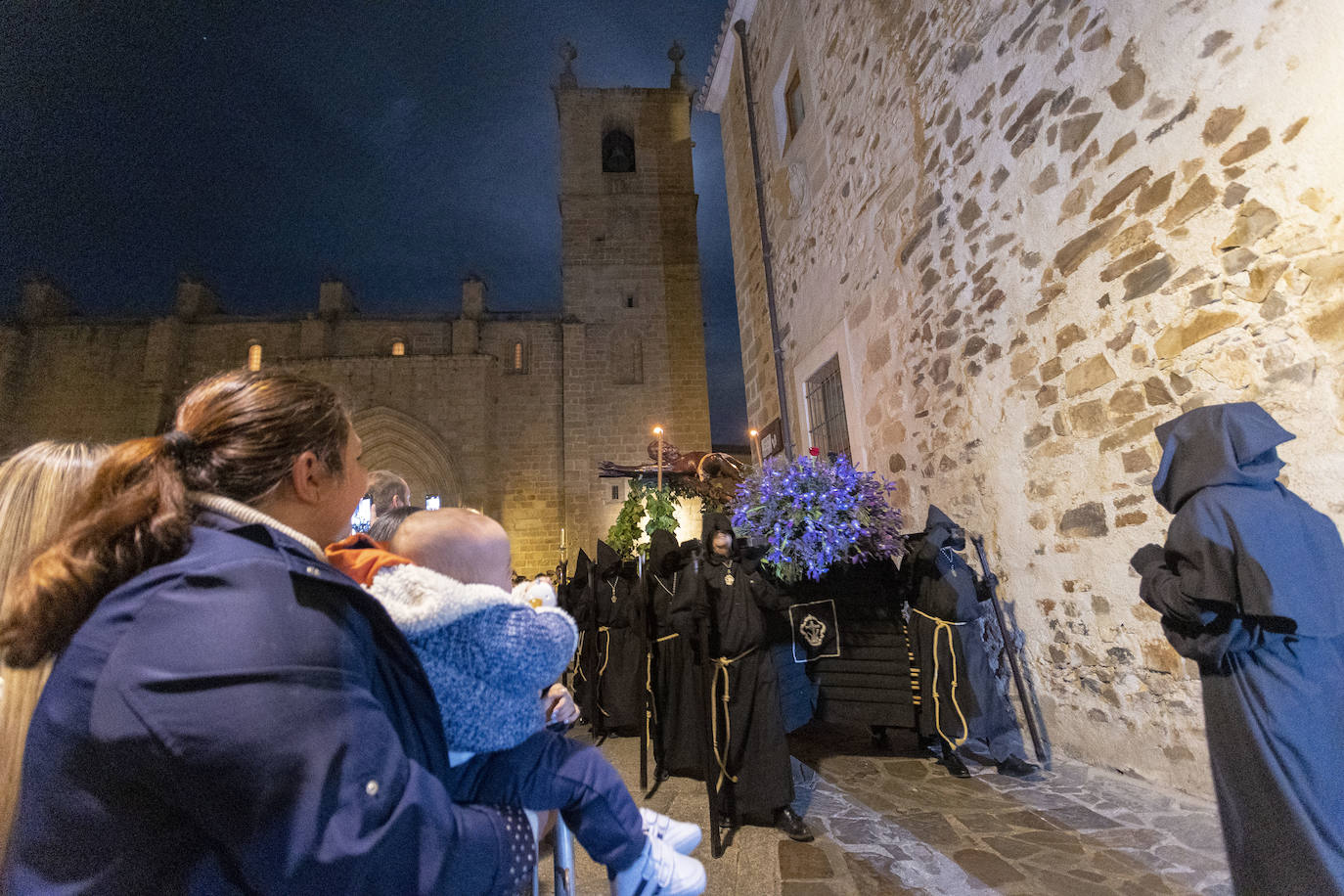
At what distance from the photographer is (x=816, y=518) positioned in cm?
429

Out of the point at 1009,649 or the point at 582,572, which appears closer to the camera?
the point at 1009,649

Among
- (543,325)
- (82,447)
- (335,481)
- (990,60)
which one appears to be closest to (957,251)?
(990,60)

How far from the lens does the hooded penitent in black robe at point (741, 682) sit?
3.54 metres

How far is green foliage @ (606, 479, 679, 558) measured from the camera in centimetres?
646

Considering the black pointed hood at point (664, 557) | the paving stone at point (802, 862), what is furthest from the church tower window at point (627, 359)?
the paving stone at point (802, 862)

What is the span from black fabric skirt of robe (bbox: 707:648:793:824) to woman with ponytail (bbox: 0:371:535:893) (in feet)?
9.63

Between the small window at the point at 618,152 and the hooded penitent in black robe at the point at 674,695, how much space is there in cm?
2071

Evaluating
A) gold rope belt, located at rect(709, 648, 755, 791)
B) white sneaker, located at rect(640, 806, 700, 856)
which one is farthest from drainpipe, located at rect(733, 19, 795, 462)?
white sneaker, located at rect(640, 806, 700, 856)

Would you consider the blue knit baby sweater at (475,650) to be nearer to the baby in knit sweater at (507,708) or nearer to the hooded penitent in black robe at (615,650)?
the baby in knit sweater at (507,708)

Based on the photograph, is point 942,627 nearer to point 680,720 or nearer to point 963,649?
point 963,649

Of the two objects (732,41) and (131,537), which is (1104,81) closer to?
(131,537)

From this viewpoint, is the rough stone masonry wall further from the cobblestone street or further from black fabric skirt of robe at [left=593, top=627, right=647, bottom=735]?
black fabric skirt of robe at [left=593, top=627, right=647, bottom=735]

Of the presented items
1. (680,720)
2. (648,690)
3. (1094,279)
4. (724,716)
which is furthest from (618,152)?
(724,716)

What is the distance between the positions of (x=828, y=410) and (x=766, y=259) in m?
2.72
